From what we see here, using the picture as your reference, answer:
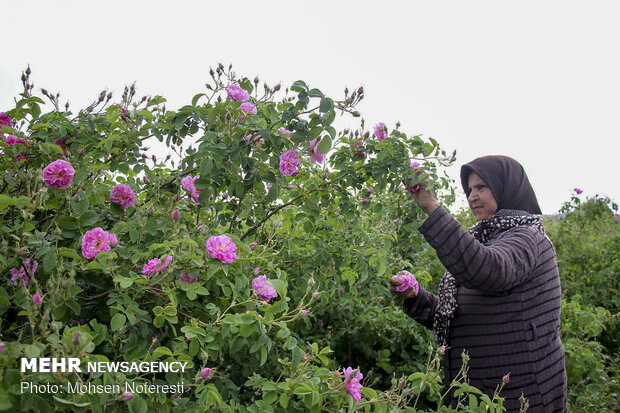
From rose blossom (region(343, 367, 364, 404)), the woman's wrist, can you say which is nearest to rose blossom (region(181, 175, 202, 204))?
rose blossom (region(343, 367, 364, 404))

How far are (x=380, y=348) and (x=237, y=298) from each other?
6.75ft

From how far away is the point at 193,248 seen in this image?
1401mm

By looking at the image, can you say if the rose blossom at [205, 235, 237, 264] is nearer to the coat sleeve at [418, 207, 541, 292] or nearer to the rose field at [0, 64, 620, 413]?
the rose field at [0, 64, 620, 413]

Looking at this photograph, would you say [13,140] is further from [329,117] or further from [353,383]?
[353,383]

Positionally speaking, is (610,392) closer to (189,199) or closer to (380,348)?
(380,348)

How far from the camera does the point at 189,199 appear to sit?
1.92 meters

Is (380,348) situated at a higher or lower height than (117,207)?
lower

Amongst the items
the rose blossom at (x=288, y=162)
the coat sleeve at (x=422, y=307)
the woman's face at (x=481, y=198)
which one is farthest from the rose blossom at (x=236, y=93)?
the coat sleeve at (x=422, y=307)

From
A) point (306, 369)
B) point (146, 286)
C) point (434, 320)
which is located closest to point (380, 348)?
point (434, 320)

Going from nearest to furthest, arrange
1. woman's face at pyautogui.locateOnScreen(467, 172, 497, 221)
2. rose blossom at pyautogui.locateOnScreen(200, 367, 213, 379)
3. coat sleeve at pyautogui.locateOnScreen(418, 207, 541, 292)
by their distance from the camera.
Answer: rose blossom at pyautogui.locateOnScreen(200, 367, 213, 379)
coat sleeve at pyautogui.locateOnScreen(418, 207, 541, 292)
woman's face at pyautogui.locateOnScreen(467, 172, 497, 221)

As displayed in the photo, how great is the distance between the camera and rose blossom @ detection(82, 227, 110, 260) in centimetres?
136

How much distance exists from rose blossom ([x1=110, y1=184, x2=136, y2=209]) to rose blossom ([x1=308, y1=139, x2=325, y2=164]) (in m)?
0.64

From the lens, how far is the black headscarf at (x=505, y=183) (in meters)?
2.26

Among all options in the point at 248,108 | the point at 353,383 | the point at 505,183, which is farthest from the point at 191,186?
the point at 505,183
